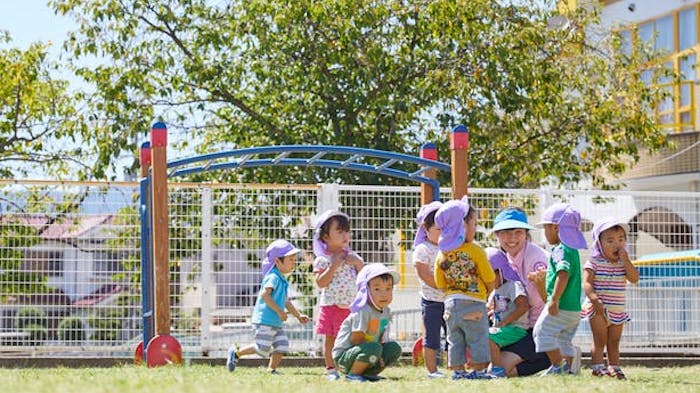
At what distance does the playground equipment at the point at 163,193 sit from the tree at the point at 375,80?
5.88 meters

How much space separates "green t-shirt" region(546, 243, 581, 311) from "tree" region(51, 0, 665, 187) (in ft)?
27.9

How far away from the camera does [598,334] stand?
8.57 meters

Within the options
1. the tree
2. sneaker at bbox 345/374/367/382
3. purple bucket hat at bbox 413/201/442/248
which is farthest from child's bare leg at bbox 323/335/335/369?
the tree

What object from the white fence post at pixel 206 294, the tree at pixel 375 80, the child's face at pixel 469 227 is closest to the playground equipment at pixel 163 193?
the white fence post at pixel 206 294

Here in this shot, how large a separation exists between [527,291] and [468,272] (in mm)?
921

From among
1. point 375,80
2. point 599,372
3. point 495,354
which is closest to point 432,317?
point 495,354

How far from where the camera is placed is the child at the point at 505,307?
8.76m

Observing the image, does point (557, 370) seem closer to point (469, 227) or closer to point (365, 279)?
point (469, 227)

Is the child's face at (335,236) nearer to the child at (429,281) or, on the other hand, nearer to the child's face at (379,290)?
the child at (429,281)

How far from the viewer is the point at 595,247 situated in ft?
28.3

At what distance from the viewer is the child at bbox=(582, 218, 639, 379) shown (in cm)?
851

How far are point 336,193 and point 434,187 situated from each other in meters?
1.11

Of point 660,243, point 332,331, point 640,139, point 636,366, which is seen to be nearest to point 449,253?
point 332,331

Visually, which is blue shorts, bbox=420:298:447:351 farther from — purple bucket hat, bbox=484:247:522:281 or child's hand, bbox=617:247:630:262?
child's hand, bbox=617:247:630:262
